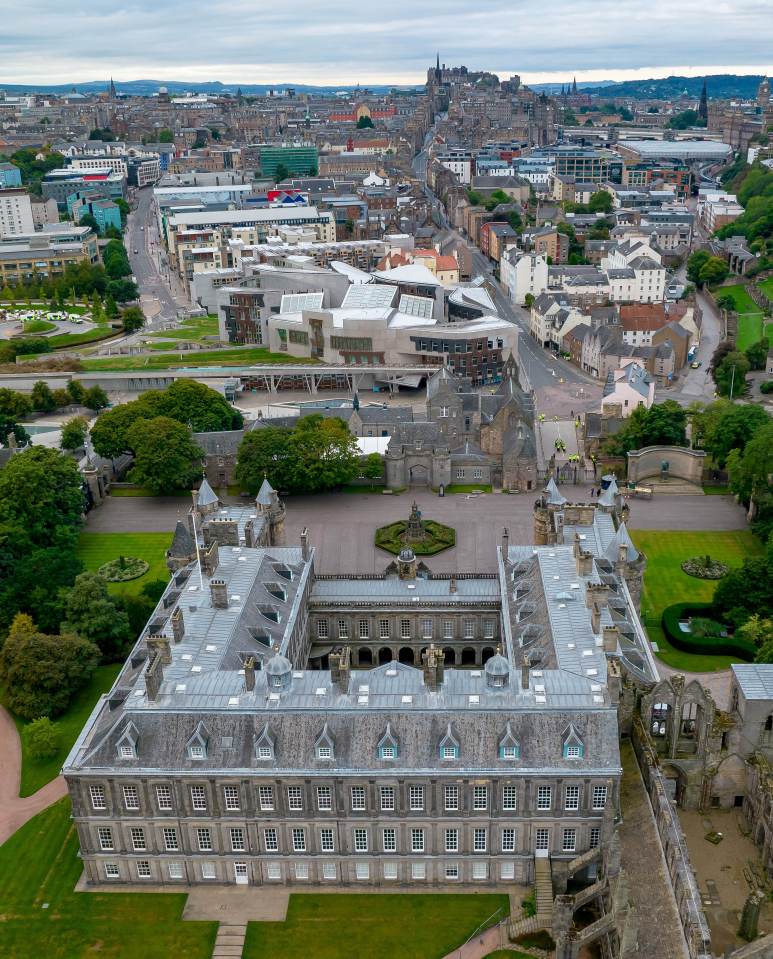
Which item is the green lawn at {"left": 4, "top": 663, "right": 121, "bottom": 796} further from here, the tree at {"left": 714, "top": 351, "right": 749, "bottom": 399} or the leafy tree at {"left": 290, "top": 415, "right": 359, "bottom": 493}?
the tree at {"left": 714, "top": 351, "right": 749, "bottom": 399}

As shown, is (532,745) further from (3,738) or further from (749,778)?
(3,738)

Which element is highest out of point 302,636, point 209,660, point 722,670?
point 209,660

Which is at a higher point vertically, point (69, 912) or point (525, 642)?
point (525, 642)

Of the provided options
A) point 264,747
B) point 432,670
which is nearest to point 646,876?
point 432,670

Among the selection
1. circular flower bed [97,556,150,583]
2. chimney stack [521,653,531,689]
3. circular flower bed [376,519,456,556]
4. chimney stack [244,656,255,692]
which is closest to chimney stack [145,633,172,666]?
chimney stack [244,656,255,692]

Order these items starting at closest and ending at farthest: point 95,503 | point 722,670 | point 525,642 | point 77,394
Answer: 1. point 525,642
2. point 722,670
3. point 95,503
4. point 77,394

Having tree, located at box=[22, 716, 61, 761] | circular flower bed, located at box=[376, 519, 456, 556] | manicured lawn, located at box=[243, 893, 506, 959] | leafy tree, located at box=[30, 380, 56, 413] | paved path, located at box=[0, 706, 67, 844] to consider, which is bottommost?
paved path, located at box=[0, 706, 67, 844]

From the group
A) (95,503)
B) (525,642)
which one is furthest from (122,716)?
(95,503)
